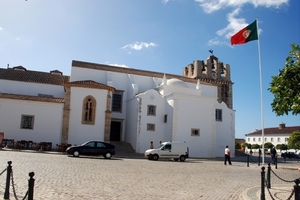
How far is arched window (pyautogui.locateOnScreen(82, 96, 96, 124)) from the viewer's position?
27.1 metres

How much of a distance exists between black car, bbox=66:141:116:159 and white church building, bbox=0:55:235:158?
20.8 ft

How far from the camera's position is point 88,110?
1074 inches

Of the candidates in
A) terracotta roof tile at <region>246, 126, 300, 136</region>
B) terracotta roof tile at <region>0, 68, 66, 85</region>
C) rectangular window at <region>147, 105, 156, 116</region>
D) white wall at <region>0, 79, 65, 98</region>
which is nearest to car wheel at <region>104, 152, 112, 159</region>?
rectangular window at <region>147, 105, 156, 116</region>

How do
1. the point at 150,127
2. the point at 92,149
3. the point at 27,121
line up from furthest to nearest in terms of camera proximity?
the point at 150,127
the point at 27,121
the point at 92,149

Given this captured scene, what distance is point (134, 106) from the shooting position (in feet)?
100

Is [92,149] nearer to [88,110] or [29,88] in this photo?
[88,110]

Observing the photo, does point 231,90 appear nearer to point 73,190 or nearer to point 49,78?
point 49,78

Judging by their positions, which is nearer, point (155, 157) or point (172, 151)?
point (155, 157)

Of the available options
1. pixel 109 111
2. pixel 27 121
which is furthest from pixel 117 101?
pixel 27 121

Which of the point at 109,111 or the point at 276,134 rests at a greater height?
the point at 109,111

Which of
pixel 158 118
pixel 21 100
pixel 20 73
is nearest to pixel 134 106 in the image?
pixel 158 118

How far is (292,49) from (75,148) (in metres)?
16.5

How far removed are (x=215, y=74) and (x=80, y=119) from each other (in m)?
25.3

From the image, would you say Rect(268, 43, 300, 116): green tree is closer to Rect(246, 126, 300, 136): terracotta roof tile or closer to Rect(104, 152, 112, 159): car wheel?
Rect(104, 152, 112, 159): car wheel
